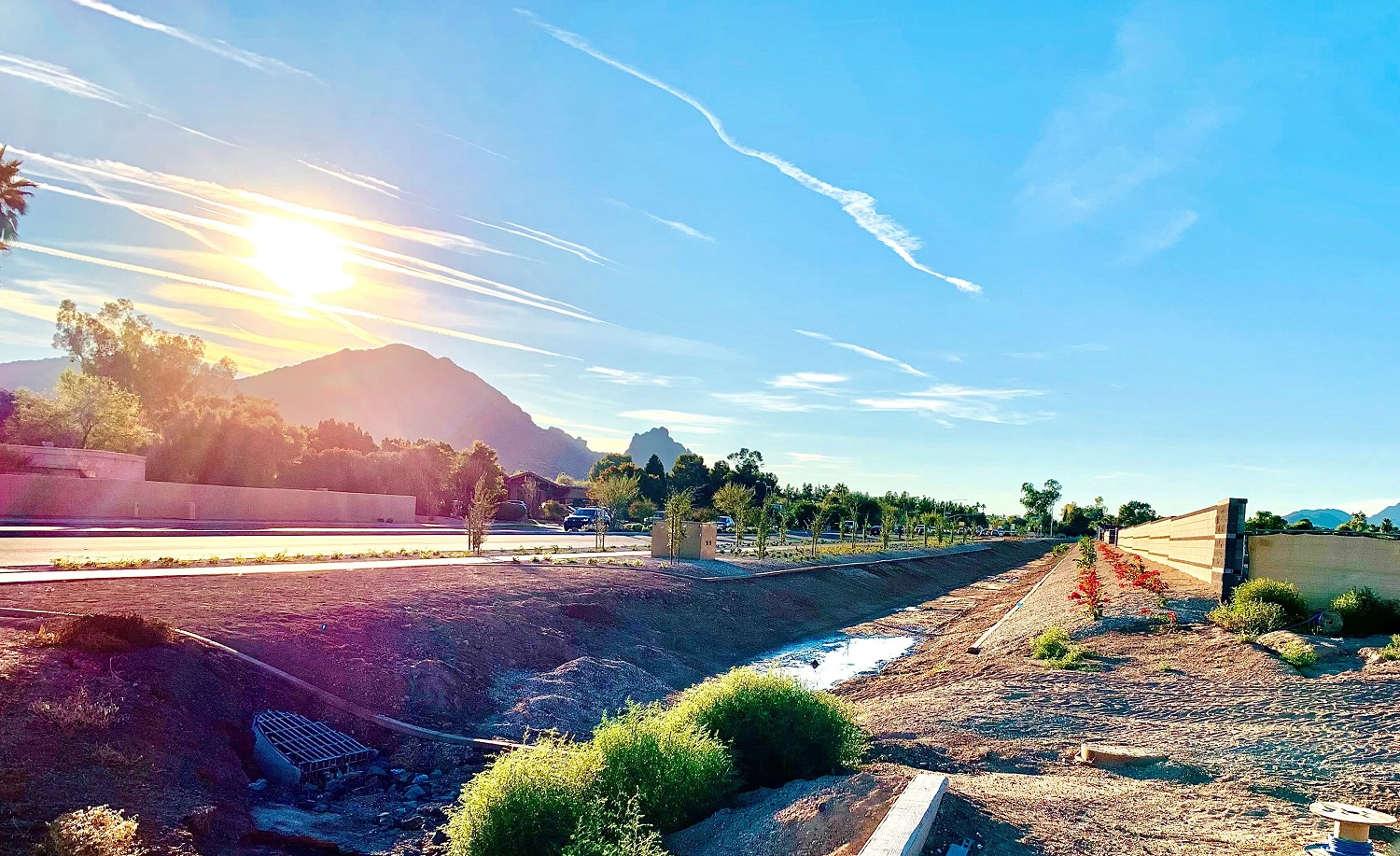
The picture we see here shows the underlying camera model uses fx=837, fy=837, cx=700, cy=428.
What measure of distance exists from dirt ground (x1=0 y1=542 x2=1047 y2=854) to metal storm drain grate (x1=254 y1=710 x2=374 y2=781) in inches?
9.4

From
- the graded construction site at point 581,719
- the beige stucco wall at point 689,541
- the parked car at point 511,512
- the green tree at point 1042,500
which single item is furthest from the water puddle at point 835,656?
the green tree at point 1042,500

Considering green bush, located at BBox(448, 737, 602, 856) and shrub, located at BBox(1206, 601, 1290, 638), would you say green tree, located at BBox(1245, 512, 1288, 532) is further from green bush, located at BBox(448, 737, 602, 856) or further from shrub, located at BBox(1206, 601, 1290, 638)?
green bush, located at BBox(448, 737, 602, 856)

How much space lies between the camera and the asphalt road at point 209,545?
22.1m

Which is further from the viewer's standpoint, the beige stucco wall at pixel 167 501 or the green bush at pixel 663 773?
the beige stucco wall at pixel 167 501

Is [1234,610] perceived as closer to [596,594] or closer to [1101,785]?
[1101,785]

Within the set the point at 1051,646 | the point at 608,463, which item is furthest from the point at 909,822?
the point at 608,463

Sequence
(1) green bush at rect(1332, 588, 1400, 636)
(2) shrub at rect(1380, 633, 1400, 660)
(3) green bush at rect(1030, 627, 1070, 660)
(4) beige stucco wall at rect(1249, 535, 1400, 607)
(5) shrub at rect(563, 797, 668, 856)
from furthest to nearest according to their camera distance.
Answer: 1. (4) beige stucco wall at rect(1249, 535, 1400, 607)
2. (3) green bush at rect(1030, 627, 1070, 660)
3. (1) green bush at rect(1332, 588, 1400, 636)
4. (2) shrub at rect(1380, 633, 1400, 660)
5. (5) shrub at rect(563, 797, 668, 856)

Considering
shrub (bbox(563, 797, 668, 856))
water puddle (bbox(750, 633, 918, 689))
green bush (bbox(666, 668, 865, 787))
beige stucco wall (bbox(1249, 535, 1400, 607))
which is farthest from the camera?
water puddle (bbox(750, 633, 918, 689))

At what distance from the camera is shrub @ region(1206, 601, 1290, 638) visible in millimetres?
16391

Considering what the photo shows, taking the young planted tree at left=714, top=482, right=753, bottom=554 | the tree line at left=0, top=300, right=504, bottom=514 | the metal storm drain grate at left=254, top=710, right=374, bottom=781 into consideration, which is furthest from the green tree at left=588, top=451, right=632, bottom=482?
the metal storm drain grate at left=254, top=710, right=374, bottom=781

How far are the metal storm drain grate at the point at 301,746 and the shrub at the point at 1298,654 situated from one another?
14.6 metres

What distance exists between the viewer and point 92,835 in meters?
7.45

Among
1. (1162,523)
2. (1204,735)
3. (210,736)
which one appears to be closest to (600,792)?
(210,736)

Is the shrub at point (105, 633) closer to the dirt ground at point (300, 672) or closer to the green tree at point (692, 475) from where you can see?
the dirt ground at point (300, 672)
